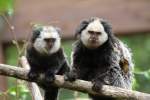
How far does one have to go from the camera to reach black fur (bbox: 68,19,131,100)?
6.80 meters

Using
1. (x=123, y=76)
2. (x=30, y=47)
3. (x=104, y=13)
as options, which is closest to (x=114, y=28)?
(x=104, y=13)

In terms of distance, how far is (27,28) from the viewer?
311 inches

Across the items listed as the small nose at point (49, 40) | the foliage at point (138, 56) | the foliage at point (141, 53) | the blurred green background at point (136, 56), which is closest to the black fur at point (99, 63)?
the small nose at point (49, 40)

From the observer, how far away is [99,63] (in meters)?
6.84

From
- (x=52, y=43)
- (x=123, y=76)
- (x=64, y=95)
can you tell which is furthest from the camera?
(x=64, y=95)

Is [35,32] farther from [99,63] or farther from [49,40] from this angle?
[99,63]

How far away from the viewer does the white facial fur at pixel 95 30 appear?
6621 mm

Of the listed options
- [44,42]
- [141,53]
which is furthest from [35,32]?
[141,53]

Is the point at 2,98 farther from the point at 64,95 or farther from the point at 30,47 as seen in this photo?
the point at 64,95

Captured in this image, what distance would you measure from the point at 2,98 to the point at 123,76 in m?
0.96

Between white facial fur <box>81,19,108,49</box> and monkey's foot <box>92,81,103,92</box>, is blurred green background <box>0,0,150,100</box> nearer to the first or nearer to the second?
white facial fur <box>81,19,108,49</box>

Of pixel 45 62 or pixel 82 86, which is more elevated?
pixel 45 62

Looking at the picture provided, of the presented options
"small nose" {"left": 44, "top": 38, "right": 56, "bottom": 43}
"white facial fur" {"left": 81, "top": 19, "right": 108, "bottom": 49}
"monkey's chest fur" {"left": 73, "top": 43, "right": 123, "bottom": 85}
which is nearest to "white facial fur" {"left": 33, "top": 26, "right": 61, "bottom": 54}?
"small nose" {"left": 44, "top": 38, "right": 56, "bottom": 43}

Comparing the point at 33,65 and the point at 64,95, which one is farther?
the point at 64,95
